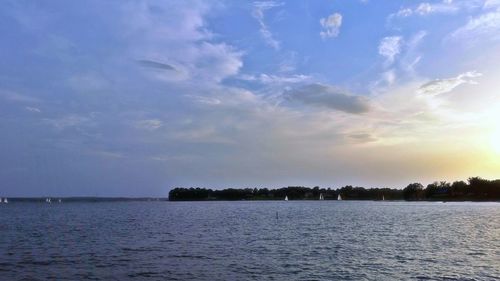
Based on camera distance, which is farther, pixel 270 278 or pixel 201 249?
pixel 201 249

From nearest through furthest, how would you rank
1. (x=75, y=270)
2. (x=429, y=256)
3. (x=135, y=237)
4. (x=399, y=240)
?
1. (x=75, y=270)
2. (x=429, y=256)
3. (x=399, y=240)
4. (x=135, y=237)

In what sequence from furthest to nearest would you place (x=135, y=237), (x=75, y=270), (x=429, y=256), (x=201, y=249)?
1. (x=135, y=237)
2. (x=201, y=249)
3. (x=429, y=256)
4. (x=75, y=270)

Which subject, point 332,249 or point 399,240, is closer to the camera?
point 332,249

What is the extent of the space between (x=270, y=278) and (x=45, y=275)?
1795 centimetres

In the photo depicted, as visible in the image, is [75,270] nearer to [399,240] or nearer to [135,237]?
[135,237]

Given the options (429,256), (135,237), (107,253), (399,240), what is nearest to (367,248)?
(429,256)

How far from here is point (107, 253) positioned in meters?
50.3

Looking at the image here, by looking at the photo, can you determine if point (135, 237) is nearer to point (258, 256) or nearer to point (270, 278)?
point (258, 256)

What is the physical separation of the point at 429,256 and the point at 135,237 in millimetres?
42247

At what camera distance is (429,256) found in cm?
4781

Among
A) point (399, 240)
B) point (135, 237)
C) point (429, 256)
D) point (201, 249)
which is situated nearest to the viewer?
A: point (429, 256)

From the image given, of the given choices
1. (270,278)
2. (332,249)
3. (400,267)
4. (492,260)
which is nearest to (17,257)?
(270,278)

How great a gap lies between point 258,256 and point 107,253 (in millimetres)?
16673

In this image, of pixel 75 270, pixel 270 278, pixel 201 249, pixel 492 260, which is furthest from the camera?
pixel 201 249
